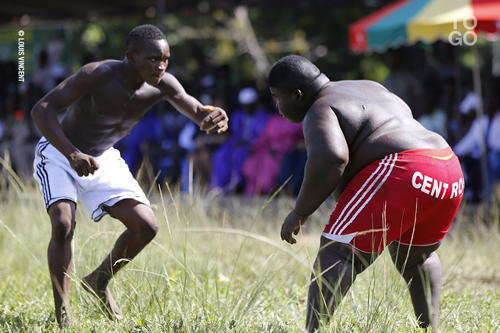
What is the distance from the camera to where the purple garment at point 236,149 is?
9.20 meters

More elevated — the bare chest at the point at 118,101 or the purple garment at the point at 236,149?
the bare chest at the point at 118,101

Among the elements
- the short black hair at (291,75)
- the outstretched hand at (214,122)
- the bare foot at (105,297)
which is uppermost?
the short black hair at (291,75)

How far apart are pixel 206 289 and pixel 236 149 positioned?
555cm

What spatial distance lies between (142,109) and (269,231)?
9.08 feet

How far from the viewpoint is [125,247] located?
11.8 feet

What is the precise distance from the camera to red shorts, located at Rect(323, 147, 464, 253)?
9.80 ft

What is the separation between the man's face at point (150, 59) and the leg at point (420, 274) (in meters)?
1.71

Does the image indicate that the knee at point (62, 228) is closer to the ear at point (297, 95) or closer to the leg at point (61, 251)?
the leg at point (61, 251)

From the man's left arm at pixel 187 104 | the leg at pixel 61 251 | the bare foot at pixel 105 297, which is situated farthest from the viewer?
the man's left arm at pixel 187 104

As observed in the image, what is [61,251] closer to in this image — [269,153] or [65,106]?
[65,106]

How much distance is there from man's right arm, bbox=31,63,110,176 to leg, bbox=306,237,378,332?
1.33 m

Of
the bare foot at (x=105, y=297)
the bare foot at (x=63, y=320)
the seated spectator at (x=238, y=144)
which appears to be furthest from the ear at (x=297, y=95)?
the seated spectator at (x=238, y=144)

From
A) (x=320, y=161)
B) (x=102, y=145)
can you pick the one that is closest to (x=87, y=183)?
(x=102, y=145)

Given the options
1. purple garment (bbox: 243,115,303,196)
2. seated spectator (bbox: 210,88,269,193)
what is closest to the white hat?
seated spectator (bbox: 210,88,269,193)
